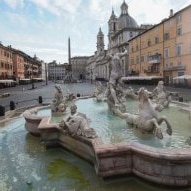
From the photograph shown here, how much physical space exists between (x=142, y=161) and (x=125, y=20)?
95866mm

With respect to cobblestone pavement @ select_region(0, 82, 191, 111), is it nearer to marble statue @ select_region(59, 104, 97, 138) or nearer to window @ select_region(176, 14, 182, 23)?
marble statue @ select_region(59, 104, 97, 138)

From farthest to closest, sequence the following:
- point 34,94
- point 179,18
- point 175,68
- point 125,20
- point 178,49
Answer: point 125,20 < point 175,68 < point 178,49 < point 179,18 < point 34,94

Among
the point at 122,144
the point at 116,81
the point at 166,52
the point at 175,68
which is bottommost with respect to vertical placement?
the point at 122,144

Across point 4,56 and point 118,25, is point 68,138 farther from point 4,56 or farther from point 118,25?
point 118,25

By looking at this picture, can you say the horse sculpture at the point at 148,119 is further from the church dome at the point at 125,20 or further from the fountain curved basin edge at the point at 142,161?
the church dome at the point at 125,20

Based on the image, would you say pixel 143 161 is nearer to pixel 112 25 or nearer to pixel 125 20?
pixel 125 20

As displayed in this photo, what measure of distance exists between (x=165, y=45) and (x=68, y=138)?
45.9 m

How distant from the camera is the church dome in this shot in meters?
95.9

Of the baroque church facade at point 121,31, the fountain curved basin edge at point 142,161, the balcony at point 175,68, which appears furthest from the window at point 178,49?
the fountain curved basin edge at point 142,161

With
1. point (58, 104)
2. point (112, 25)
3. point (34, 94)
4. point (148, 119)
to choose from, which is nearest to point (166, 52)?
point (34, 94)

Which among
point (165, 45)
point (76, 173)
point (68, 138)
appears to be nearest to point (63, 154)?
point (68, 138)

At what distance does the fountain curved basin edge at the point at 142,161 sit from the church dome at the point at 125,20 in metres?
93.7

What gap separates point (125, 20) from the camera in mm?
96688

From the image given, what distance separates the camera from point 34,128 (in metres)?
9.24
